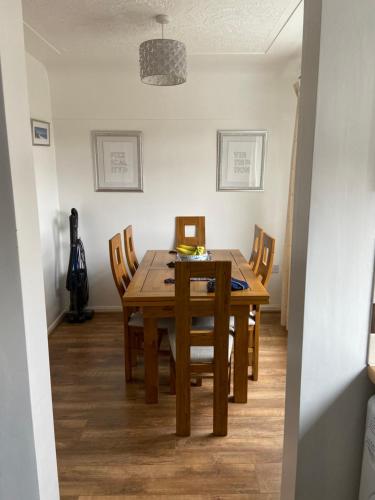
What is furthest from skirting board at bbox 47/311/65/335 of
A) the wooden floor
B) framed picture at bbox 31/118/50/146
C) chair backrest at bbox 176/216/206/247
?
framed picture at bbox 31/118/50/146

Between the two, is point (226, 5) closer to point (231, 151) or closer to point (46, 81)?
point (231, 151)

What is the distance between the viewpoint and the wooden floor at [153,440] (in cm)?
189

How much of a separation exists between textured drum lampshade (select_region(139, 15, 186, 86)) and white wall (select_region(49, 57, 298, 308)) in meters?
1.16

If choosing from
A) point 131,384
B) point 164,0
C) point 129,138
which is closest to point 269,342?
point 131,384

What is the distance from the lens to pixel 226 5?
7.67 ft

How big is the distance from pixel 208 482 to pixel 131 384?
103cm

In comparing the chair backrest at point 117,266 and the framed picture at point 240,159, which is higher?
the framed picture at point 240,159

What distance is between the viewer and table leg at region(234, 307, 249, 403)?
2.41 meters

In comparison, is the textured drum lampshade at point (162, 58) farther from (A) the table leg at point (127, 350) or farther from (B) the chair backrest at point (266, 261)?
(A) the table leg at point (127, 350)

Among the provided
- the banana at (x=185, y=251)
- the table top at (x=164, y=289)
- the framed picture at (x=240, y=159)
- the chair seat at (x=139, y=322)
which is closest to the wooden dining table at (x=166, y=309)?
the table top at (x=164, y=289)

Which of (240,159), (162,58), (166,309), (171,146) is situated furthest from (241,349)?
(171,146)

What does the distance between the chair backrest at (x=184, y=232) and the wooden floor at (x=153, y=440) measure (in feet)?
4.13

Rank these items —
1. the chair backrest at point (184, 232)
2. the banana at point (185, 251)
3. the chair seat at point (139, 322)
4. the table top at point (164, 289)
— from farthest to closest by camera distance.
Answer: the chair backrest at point (184, 232), the banana at point (185, 251), the chair seat at point (139, 322), the table top at point (164, 289)

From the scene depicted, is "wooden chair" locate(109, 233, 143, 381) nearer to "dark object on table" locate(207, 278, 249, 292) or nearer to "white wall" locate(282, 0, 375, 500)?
"dark object on table" locate(207, 278, 249, 292)
